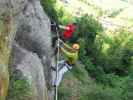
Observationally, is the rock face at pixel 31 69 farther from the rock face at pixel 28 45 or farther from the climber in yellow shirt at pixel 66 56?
the climber in yellow shirt at pixel 66 56

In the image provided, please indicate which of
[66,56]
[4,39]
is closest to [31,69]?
[4,39]

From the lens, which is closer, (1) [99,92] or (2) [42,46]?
(2) [42,46]

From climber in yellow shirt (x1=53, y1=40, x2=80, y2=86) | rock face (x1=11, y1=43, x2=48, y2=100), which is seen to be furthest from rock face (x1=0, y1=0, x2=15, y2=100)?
climber in yellow shirt (x1=53, y1=40, x2=80, y2=86)

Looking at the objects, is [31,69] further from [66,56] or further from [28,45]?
[66,56]

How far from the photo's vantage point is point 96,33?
2464 centimetres

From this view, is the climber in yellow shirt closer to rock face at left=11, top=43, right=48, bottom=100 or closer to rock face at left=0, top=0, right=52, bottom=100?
rock face at left=0, top=0, right=52, bottom=100

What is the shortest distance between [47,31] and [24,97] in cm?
400

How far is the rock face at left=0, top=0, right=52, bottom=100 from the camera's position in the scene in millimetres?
6293

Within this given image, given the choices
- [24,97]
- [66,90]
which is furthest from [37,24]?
[66,90]

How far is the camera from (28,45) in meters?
9.90

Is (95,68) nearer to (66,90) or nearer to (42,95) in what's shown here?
(66,90)

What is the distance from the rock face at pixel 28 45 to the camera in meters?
6.29

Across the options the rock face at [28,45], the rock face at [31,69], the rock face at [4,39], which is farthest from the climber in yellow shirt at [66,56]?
the rock face at [4,39]

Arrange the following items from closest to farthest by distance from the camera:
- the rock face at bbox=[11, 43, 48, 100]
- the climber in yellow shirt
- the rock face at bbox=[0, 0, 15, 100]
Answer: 1. the rock face at bbox=[0, 0, 15, 100]
2. the rock face at bbox=[11, 43, 48, 100]
3. the climber in yellow shirt
